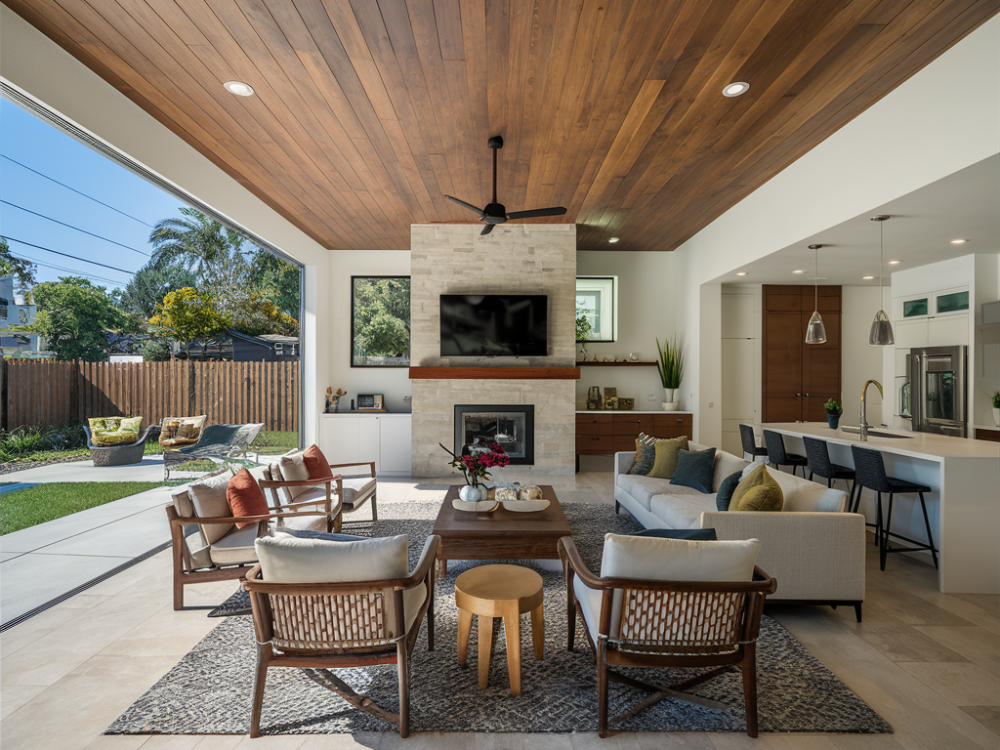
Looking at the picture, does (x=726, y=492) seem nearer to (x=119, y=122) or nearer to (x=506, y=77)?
(x=506, y=77)

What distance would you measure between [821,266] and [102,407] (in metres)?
6.68

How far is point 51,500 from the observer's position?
3.03m

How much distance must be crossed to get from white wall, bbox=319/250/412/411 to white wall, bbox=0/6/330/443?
1199mm

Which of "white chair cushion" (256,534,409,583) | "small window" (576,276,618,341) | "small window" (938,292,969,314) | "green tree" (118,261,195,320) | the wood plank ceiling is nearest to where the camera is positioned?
"white chair cushion" (256,534,409,583)

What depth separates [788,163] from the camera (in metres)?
4.42

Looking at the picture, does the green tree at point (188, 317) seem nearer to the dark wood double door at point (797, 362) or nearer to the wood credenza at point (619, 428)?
the wood credenza at point (619, 428)

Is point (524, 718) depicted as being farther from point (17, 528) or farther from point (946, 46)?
point (946, 46)

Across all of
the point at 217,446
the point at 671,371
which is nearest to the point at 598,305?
the point at 671,371

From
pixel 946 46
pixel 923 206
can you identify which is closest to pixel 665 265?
pixel 923 206

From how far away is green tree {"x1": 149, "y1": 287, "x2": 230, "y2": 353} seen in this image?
Answer: 3916mm

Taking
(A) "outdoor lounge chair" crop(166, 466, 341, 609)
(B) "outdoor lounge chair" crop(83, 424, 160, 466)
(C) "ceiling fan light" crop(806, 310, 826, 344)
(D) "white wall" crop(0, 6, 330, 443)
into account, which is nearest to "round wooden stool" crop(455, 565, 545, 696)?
(A) "outdoor lounge chair" crop(166, 466, 341, 609)

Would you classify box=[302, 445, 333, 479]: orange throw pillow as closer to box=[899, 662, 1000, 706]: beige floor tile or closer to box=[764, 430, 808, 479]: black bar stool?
box=[899, 662, 1000, 706]: beige floor tile

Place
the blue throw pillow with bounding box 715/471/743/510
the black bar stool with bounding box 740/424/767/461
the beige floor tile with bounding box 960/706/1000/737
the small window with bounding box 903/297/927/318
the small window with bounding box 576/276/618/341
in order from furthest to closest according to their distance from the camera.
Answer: the small window with bounding box 576/276/618/341 → the small window with bounding box 903/297/927/318 → the black bar stool with bounding box 740/424/767/461 → the blue throw pillow with bounding box 715/471/743/510 → the beige floor tile with bounding box 960/706/1000/737

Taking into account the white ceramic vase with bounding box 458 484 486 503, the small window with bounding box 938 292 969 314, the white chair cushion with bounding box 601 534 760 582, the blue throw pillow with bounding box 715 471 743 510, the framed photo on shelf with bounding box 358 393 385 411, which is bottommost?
the white ceramic vase with bounding box 458 484 486 503
